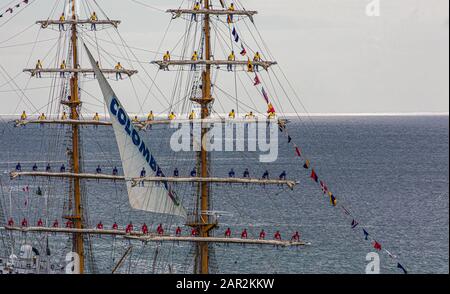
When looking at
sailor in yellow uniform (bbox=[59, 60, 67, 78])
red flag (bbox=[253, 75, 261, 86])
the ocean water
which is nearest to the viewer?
red flag (bbox=[253, 75, 261, 86])

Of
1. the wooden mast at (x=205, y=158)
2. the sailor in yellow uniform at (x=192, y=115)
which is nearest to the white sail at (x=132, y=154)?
the wooden mast at (x=205, y=158)

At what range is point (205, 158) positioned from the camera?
6775 centimetres

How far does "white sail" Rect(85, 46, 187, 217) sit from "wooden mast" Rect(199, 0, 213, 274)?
3254 millimetres

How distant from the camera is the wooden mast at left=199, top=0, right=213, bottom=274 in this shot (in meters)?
67.4

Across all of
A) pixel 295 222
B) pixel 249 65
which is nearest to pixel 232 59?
pixel 249 65

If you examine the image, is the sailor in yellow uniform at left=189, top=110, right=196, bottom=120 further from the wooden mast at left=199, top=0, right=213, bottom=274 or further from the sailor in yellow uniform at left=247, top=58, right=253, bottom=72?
the sailor in yellow uniform at left=247, top=58, right=253, bottom=72

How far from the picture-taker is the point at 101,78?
69688 mm

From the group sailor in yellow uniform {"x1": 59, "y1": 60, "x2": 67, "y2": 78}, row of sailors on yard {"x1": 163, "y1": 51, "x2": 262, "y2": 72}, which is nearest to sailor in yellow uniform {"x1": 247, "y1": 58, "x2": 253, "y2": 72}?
row of sailors on yard {"x1": 163, "y1": 51, "x2": 262, "y2": 72}

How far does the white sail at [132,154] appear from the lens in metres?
68.5

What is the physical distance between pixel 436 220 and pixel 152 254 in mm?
46721

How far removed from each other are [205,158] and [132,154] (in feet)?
16.3

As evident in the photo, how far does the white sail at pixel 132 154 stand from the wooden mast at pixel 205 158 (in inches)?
128

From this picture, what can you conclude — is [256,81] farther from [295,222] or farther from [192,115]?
[295,222]
